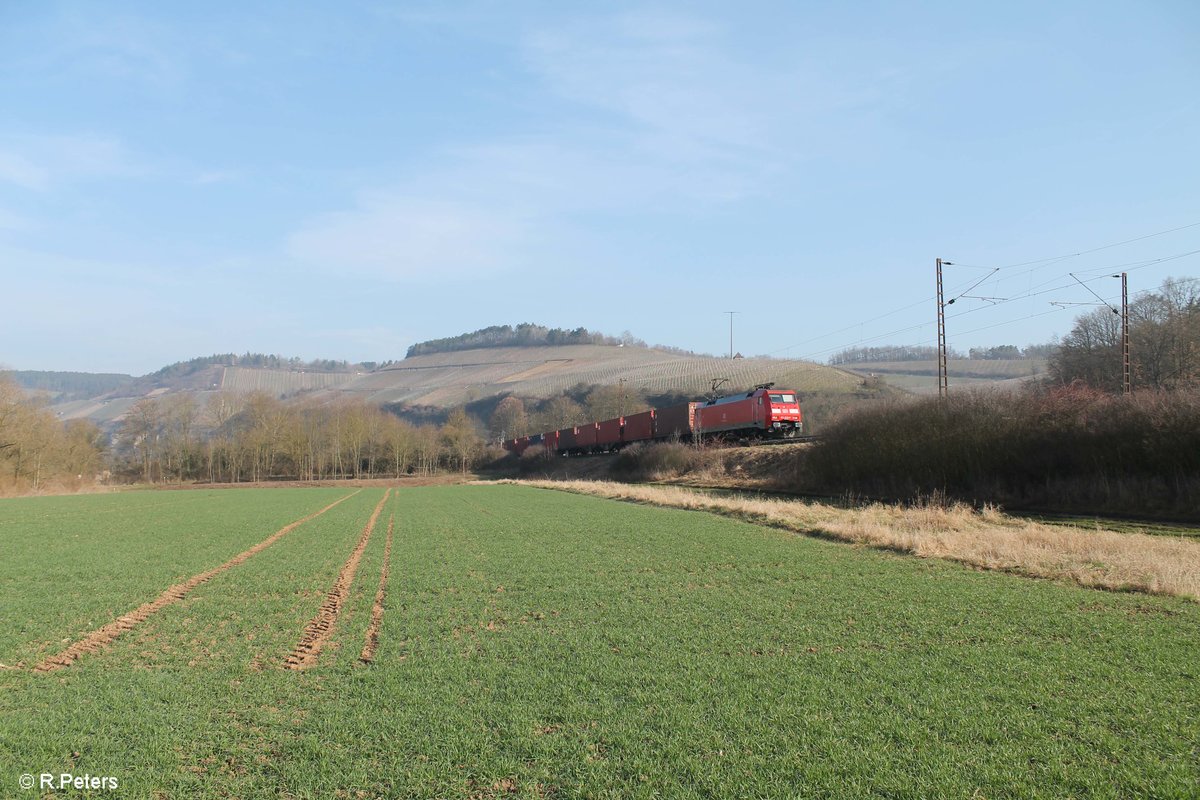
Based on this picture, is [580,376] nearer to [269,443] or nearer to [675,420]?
[269,443]

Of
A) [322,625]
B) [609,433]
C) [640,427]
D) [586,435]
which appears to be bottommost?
[322,625]

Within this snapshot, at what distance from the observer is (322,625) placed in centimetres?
1000

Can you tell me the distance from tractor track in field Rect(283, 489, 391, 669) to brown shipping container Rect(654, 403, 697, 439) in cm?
4074

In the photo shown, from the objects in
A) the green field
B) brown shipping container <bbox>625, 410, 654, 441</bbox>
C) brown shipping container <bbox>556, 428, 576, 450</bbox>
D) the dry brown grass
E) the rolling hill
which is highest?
the rolling hill

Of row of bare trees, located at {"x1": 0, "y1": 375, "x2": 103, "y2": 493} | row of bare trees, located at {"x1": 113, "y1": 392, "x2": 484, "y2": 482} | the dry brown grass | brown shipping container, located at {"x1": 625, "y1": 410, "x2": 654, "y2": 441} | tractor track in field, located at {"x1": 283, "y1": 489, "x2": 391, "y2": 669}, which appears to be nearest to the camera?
tractor track in field, located at {"x1": 283, "y1": 489, "x2": 391, "y2": 669}

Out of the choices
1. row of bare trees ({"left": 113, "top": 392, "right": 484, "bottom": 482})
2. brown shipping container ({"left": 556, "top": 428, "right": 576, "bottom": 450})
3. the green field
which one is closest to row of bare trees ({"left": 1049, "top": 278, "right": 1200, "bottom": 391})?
the green field

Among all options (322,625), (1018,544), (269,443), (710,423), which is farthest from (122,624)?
(269,443)

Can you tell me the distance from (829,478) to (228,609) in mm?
30938

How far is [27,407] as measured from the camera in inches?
2281

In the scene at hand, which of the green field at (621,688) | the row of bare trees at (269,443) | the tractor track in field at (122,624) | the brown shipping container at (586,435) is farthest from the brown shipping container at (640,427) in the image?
the green field at (621,688)

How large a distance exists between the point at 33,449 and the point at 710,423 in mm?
54609

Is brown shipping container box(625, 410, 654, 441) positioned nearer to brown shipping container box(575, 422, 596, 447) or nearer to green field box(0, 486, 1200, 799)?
brown shipping container box(575, 422, 596, 447)

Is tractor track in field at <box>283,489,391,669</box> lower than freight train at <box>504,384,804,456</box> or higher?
lower

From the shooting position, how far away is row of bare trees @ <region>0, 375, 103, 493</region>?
182ft
